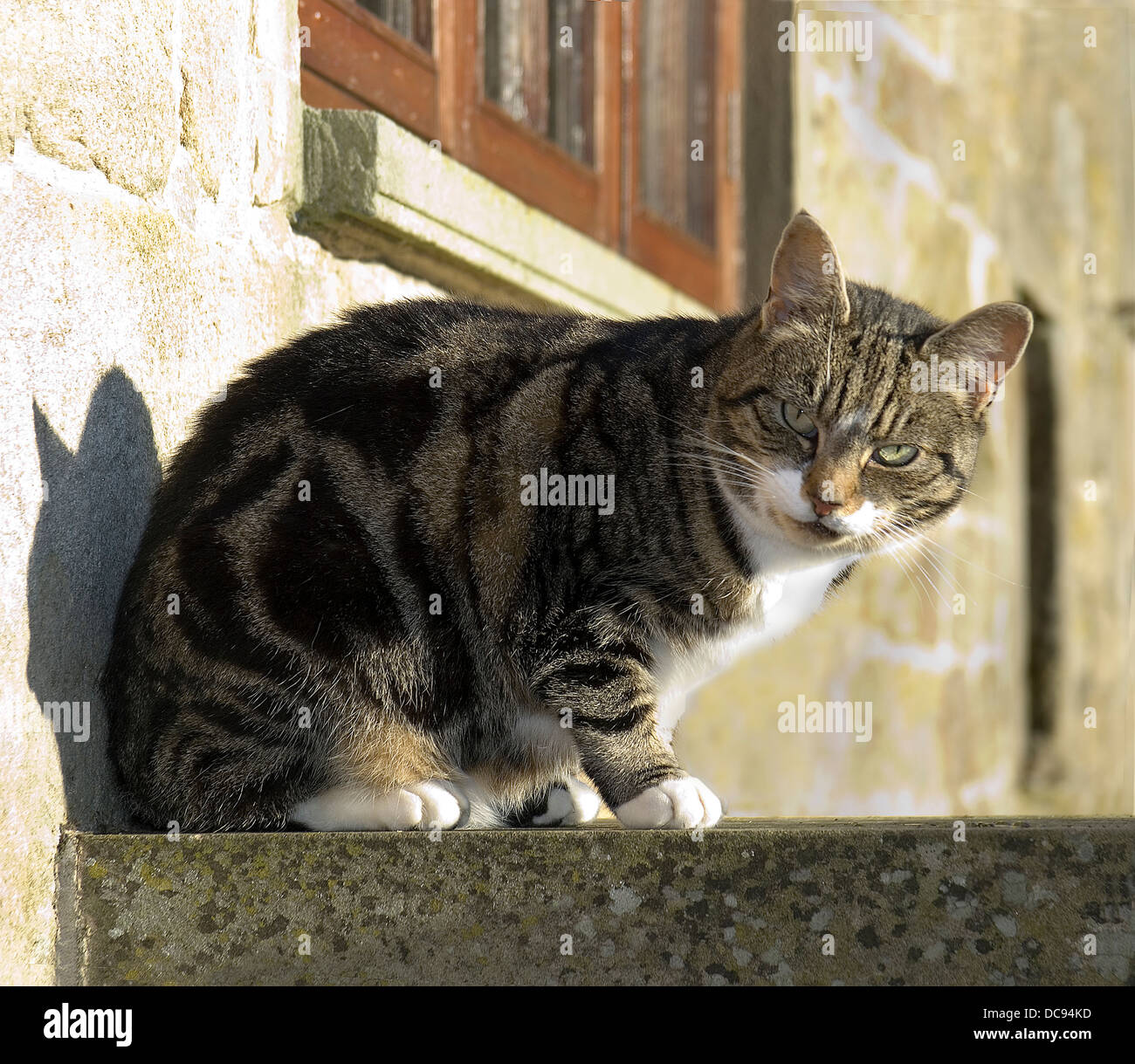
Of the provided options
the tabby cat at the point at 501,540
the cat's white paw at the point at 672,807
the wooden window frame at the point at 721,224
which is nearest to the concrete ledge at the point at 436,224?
the tabby cat at the point at 501,540

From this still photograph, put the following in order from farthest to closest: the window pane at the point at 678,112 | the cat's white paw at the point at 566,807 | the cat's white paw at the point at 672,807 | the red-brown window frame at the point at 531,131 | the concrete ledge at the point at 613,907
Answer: the window pane at the point at 678,112, the red-brown window frame at the point at 531,131, the cat's white paw at the point at 566,807, the cat's white paw at the point at 672,807, the concrete ledge at the point at 613,907

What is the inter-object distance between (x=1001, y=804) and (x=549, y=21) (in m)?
4.44

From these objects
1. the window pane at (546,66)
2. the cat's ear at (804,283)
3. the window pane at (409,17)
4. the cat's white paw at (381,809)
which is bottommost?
the cat's white paw at (381,809)

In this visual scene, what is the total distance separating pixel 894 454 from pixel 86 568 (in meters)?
1.42

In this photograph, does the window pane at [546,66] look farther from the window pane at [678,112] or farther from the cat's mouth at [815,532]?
the cat's mouth at [815,532]

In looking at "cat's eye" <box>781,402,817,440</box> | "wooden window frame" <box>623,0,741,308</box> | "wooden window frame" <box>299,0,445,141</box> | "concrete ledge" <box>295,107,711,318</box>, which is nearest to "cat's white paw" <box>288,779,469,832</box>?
"cat's eye" <box>781,402,817,440</box>

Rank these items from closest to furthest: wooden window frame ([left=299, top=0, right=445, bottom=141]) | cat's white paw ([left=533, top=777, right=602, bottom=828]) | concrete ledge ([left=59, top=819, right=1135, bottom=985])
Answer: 1. concrete ledge ([left=59, top=819, right=1135, bottom=985])
2. cat's white paw ([left=533, top=777, right=602, bottom=828])
3. wooden window frame ([left=299, top=0, right=445, bottom=141])

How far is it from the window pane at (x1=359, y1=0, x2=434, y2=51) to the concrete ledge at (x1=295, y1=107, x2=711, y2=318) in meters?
0.40

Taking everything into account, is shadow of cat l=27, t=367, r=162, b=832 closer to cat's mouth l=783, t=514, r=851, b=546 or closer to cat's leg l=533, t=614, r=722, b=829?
cat's leg l=533, t=614, r=722, b=829

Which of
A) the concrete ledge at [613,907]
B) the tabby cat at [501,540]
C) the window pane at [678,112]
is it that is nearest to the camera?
the concrete ledge at [613,907]

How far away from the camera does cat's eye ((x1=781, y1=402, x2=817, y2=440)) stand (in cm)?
255

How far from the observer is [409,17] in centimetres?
377

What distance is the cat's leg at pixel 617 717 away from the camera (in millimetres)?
2340

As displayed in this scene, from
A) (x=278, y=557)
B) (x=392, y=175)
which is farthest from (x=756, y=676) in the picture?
(x=278, y=557)
